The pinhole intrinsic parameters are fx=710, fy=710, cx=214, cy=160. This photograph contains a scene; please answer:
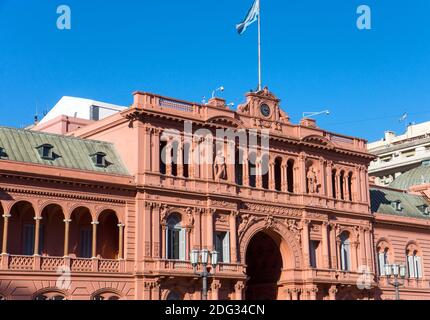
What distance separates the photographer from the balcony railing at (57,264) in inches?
1657

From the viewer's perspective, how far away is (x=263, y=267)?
59.2 meters

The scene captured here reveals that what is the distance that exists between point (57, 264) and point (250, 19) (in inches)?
1066

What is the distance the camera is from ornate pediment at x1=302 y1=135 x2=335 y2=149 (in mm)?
58875

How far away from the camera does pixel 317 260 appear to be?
5803cm

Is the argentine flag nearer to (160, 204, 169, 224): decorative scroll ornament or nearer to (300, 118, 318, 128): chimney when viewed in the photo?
(300, 118, 318, 128): chimney

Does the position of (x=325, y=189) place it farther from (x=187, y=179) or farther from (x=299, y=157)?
(x=187, y=179)

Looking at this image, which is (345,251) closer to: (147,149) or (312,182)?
(312,182)

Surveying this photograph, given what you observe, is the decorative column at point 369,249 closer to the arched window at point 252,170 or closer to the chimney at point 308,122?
the chimney at point 308,122

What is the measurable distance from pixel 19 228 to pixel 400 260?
122ft

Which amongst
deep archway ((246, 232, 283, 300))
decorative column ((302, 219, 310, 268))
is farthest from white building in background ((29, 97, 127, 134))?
decorative column ((302, 219, 310, 268))

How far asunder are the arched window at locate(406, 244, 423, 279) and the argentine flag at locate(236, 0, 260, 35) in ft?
88.3

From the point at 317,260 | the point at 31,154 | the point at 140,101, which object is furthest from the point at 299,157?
the point at 31,154

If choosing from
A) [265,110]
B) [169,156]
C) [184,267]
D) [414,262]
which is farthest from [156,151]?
[414,262]

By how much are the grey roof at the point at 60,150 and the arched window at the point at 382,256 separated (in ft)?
90.3
